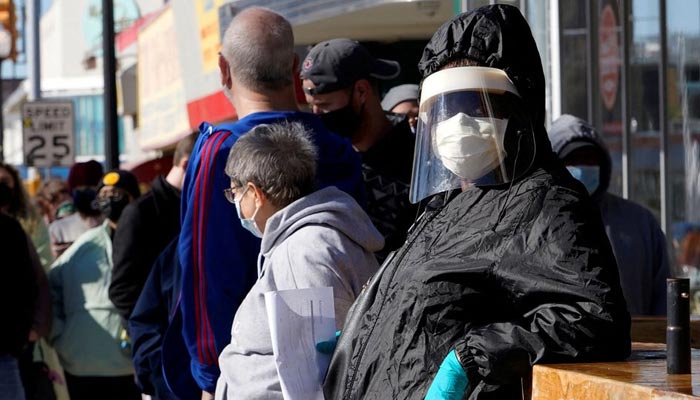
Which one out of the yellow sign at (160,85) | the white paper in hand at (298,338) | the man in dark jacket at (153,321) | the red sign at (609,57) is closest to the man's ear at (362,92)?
the man in dark jacket at (153,321)

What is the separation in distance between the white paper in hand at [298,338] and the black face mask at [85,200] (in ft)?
21.3

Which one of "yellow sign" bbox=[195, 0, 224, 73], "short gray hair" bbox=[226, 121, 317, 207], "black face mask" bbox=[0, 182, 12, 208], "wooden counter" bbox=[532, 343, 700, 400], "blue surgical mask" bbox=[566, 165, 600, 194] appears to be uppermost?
"yellow sign" bbox=[195, 0, 224, 73]

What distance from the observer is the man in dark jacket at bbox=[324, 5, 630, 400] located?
286cm

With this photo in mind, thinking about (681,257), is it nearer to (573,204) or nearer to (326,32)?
(326,32)

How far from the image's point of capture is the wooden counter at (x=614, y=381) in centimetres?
247

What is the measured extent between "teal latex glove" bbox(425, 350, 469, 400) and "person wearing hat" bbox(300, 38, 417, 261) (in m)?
2.37

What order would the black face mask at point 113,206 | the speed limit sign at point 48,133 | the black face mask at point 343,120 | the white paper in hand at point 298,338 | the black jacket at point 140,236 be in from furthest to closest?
the speed limit sign at point 48,133
the black face mask at point 113,206
the black jacket at point 140,236
the black face mask at point 343,120
the white paper in hand at point 298,338

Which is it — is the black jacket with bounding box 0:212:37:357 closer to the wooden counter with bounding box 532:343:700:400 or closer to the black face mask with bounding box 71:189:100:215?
the black face mask with bounding box 71:189:100:215

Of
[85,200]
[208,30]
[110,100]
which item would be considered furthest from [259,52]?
[208,30]

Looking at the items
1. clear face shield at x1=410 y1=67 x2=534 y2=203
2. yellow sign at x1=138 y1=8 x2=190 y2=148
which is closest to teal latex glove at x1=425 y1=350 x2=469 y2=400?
clear face shield at x1=410 y1=67 x2=534 y2=203

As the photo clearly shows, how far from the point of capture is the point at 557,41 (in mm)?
8578

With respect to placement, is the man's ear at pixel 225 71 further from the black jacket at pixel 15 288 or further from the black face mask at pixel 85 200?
the black face mask at pixel 85 200

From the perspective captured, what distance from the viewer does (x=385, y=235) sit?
5.16 m

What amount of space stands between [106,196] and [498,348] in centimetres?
636
